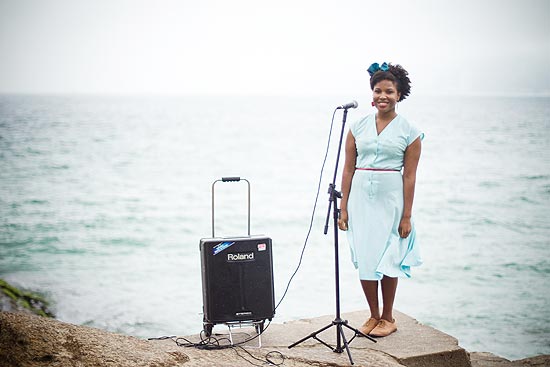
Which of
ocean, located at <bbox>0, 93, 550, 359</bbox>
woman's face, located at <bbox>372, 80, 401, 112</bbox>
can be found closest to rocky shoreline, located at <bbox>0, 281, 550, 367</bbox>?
woman's face, located at <bbox>372, 80, 401, 112</bbox>

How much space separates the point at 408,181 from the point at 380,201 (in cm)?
19

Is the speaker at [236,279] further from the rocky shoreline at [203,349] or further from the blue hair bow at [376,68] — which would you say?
the blue hair bow at [376,68]

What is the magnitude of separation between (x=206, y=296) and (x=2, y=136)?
93.4 feet

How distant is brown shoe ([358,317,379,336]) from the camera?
12.6 feet

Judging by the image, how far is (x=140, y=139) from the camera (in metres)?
32.7

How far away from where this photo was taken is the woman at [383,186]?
11.8ft

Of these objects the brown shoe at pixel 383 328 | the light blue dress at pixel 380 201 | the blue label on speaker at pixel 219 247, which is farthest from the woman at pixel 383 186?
the blue label on speaker at pixel 219 247

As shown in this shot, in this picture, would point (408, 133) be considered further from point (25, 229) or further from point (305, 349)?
point (25, 229)

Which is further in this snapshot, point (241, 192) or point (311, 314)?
point (241, 192)

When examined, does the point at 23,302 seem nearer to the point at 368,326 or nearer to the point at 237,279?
the point at 237,279

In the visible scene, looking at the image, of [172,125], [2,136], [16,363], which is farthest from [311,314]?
[172,125]

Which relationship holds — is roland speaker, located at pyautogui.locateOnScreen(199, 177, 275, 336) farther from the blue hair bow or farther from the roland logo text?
the blue hair bow

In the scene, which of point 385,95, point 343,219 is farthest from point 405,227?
point 385,95

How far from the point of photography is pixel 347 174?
3.77 metres
